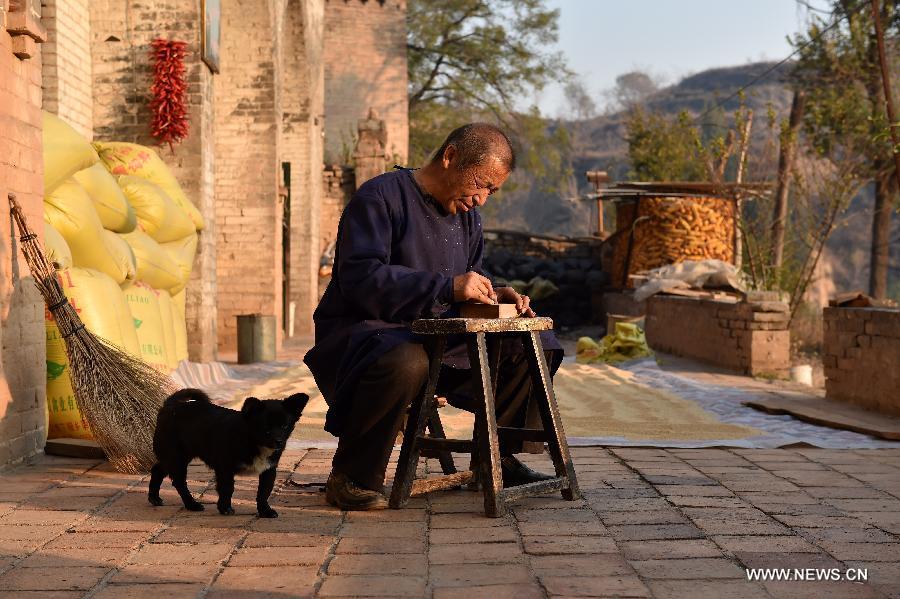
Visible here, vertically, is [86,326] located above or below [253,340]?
above

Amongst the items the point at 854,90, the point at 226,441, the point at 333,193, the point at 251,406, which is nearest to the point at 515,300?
the point at 251,406

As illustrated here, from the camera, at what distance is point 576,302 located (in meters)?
20.2

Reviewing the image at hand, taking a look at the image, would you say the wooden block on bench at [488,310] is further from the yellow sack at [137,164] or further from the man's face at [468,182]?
the yellow sack at [137,164]

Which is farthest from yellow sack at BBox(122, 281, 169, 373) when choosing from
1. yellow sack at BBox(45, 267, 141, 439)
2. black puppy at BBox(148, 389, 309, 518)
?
black puppy at BBox(148, 389, 309, 518)

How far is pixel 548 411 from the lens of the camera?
4.14 metres

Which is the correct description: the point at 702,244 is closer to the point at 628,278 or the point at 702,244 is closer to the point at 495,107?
the point at 628,278

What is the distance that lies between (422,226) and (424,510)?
3.47 feet

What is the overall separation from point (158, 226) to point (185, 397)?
446 centimetres

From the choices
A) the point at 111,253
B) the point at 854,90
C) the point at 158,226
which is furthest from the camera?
the point at 854,90

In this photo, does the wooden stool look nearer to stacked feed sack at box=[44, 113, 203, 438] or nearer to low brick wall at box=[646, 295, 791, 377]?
stacked feed sack at box=[44, 113, 203, 438]

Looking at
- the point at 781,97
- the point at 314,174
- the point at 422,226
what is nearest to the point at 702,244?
the point at 314,174

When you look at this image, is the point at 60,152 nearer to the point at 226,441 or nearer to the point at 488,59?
the point at 226,441

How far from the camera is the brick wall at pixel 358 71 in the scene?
2644cm

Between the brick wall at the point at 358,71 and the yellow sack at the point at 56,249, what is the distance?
20584mm
